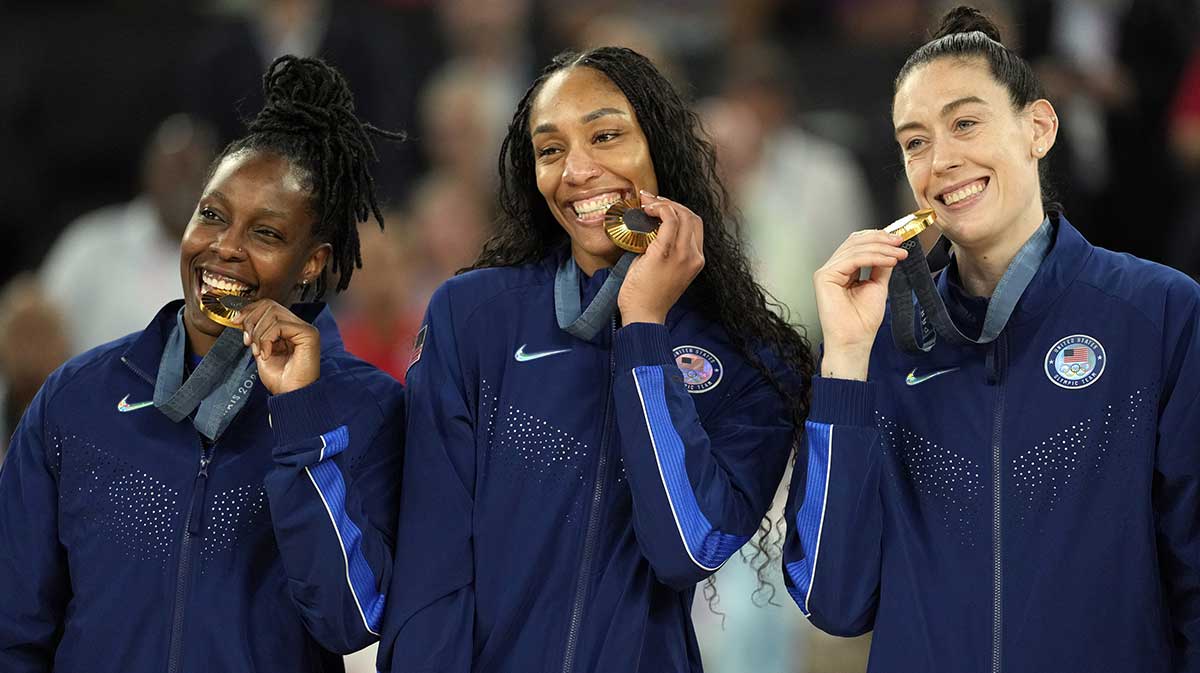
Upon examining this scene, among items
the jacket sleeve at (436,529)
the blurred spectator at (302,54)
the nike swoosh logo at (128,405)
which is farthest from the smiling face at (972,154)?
the blurred spectator at (302,54)

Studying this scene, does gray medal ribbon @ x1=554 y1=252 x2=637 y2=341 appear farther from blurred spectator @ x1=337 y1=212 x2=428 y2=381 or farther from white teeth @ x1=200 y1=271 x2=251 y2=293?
blurred spectator @ x1=337 y1=212 x2=428 y2=381

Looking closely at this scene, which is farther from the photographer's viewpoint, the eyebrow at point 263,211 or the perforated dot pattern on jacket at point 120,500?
the eyebrow at point 263,211

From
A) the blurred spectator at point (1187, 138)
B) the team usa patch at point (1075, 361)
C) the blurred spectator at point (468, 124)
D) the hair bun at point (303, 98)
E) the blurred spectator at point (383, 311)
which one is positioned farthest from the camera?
the blurred spectator at point (468, 124)

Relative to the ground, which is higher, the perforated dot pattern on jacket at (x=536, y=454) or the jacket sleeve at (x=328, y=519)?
the perforated dot pattern on jacket at (x=536, y=454)

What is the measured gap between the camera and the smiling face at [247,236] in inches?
141

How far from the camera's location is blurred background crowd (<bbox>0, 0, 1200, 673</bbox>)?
6938 millimetres

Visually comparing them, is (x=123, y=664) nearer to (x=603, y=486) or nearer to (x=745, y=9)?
(x=603, y=486)

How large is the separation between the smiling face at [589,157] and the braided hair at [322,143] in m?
0.39

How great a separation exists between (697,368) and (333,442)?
0.74 m

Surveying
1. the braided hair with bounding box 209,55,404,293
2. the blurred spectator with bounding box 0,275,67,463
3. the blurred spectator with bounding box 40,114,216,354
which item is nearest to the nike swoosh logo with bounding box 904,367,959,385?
the braided hair with bounding box 209,55,404,293

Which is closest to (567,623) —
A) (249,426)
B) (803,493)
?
(803,493)

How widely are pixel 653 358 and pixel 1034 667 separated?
902 millimetres

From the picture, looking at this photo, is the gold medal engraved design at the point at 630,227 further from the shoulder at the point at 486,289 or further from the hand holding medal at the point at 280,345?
the hand holding medal at the point at 280,345

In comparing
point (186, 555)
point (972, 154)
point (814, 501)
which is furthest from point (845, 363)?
point (186, 555)
